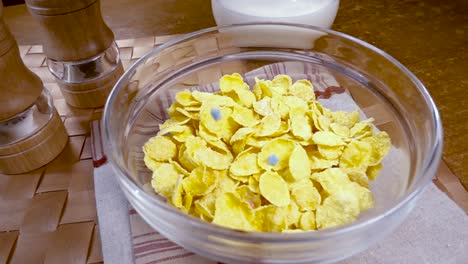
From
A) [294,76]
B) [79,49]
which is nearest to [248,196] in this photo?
[294,76]

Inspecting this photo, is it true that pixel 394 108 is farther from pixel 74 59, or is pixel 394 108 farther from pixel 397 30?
pixel 74 59

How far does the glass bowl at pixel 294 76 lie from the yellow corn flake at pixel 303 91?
0.19 ft

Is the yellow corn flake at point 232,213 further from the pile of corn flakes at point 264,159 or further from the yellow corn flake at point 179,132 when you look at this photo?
the yellow corn flake at point 179,132

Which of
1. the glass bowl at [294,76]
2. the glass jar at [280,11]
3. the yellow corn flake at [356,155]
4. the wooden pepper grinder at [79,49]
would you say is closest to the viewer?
the glass bowl at [294,76]

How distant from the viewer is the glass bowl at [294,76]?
0.34 metres

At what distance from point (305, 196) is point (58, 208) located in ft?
0.97

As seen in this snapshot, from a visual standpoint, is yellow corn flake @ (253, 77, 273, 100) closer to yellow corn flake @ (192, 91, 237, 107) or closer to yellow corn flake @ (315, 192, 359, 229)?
yellow corn flake @ (192, 91, 237, 107)

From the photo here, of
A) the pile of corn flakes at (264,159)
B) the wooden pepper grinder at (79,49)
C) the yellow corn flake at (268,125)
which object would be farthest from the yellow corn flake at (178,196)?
the wooden pepper grinder at (79,49)

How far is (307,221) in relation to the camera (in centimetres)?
40

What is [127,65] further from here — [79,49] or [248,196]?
[248,196]

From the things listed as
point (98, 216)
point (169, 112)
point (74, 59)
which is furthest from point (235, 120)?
point (74, 59)

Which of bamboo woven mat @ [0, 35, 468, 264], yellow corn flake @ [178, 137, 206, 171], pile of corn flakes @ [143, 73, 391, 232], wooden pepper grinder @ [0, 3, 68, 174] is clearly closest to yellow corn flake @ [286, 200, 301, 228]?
pile of corn flakes @ [143, 73, 391, 232]

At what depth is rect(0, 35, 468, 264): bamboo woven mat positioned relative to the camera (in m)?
0.47

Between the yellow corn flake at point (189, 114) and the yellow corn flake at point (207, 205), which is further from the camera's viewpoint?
the yellow corn flake at point (189, 114)
